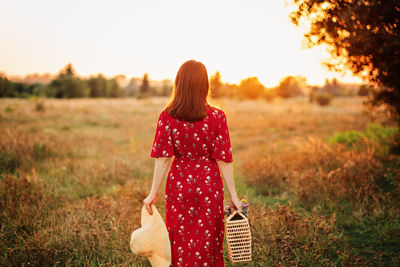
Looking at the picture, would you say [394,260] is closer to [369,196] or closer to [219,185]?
[369,196]

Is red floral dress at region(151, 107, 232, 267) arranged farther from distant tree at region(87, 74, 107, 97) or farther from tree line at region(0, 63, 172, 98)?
distant tree at region(87, 74, 107, 97)

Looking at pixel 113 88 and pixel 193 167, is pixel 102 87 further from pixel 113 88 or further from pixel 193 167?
pixel 193 167

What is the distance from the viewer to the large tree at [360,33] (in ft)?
11.3

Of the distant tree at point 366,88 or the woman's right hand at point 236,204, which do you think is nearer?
the woman's right hand at point 236,204

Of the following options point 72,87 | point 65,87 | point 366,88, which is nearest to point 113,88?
point 72,87

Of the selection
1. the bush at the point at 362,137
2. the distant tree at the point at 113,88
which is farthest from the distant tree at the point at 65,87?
the bush at the point at 362,137

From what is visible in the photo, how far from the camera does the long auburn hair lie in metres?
2.54

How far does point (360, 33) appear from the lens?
11.5 ft

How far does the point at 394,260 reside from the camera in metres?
3.36

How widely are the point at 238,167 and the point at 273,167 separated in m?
1.28

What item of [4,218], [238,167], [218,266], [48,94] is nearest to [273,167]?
[238,167]

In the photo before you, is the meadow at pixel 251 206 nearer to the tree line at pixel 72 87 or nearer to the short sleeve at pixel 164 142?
the short sleeve at pixel 164 142

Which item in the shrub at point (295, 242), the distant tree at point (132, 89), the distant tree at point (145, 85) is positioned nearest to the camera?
the shrub at point (295, 242)

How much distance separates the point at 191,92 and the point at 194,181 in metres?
0.82
